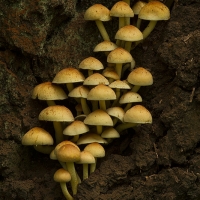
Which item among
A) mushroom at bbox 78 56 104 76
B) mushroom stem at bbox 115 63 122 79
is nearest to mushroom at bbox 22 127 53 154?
mushroom at bbox 78 56 104 76

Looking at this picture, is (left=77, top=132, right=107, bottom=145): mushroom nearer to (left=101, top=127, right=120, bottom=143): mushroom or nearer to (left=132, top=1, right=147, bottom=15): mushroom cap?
(left=101, top=127, right=120, bottom=143): mushroom

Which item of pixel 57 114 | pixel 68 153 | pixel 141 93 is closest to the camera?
pixel 68 153

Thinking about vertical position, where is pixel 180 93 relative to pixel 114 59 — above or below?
below

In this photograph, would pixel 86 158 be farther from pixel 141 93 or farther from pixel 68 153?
pixel 141 93

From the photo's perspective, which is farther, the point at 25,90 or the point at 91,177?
the point at 25,90

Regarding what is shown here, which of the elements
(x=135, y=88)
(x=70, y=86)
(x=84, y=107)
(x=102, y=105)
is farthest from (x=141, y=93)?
(x=70, y=86)

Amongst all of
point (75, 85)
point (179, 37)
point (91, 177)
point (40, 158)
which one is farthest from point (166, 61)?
point (40, 158)

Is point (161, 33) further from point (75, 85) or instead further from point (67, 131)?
point (67, 131)
